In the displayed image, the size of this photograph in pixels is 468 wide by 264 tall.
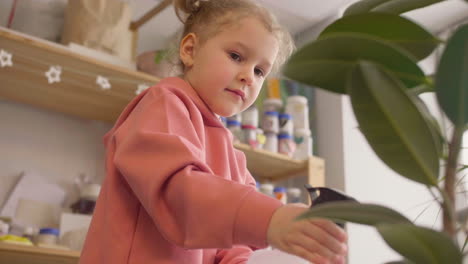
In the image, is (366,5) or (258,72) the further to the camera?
(258,72)

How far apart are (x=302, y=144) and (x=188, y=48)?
1.37m

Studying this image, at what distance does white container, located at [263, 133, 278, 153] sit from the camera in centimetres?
219

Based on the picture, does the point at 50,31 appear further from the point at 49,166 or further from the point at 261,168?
the point at 261,168

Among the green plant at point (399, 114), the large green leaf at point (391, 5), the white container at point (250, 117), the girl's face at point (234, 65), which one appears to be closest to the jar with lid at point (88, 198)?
Result: the white container at point (250, 117)

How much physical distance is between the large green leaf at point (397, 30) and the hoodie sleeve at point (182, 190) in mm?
195

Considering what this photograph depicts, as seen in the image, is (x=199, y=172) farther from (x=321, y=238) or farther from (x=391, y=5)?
(x=391, y=5)

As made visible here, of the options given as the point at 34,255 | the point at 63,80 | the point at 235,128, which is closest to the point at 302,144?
the point at 235,128

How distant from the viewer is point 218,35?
0.91m

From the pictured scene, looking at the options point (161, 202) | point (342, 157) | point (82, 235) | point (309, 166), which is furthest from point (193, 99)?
point (342, 157)

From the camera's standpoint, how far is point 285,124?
2244 mm

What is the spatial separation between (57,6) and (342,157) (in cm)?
136

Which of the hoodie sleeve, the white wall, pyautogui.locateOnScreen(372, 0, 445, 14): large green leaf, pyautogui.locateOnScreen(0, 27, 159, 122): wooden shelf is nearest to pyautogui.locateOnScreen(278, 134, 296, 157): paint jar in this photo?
pyautogui.locateOnScreen(0, 27, 159, 122): wooden shelf

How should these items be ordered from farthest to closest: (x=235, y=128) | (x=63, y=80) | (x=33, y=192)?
(x=235, y=128) → (x=33, y=192) → (x=63, y=80)

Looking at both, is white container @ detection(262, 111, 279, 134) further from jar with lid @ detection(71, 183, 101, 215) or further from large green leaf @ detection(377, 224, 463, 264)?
large green leaf @ detection(377, 224, 463, 264)
